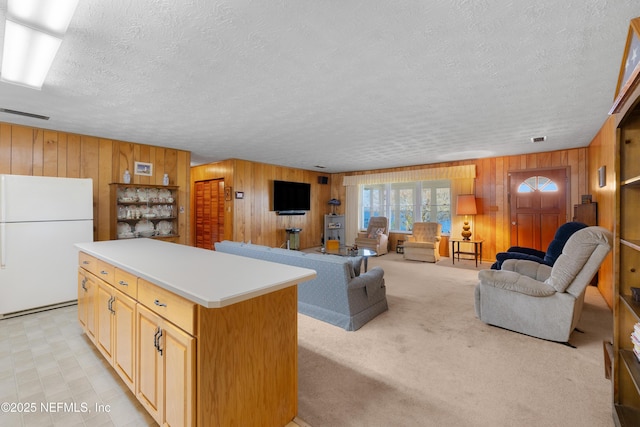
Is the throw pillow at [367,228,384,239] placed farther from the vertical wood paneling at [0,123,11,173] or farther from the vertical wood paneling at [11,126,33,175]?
the vertical wood paneling at [0,123,11,173]

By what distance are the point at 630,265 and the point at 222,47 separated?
2847 millimetres

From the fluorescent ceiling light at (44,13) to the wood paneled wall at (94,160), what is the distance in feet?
10.5

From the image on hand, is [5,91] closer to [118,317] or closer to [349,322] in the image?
[118,317]

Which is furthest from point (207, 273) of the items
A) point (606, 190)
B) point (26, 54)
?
point (606, 190)

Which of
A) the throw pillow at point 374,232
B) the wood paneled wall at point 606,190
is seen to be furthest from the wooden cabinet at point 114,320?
the throw pillow at point 374,232

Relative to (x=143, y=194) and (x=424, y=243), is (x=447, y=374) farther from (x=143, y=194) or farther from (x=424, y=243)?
(x=143, y=194)

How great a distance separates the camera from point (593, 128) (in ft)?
12.9

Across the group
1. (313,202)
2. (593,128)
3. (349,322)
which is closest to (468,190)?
(593,128)

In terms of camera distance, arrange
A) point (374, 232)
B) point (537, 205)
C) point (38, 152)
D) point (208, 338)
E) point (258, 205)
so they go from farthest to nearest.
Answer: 1. point (374, 232)
2. point (258, 205)
3. point (537, 205)
4. point (38, 152)
5. point (208, 338)

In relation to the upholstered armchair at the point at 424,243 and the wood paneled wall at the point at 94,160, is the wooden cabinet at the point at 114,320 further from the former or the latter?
the upholstered armchair at the point at 424,243

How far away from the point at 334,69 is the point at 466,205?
504 cm

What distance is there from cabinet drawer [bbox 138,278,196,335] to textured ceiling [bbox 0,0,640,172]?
1.57m

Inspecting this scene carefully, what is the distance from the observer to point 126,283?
1809 mm

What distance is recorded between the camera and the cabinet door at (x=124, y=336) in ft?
5.65
